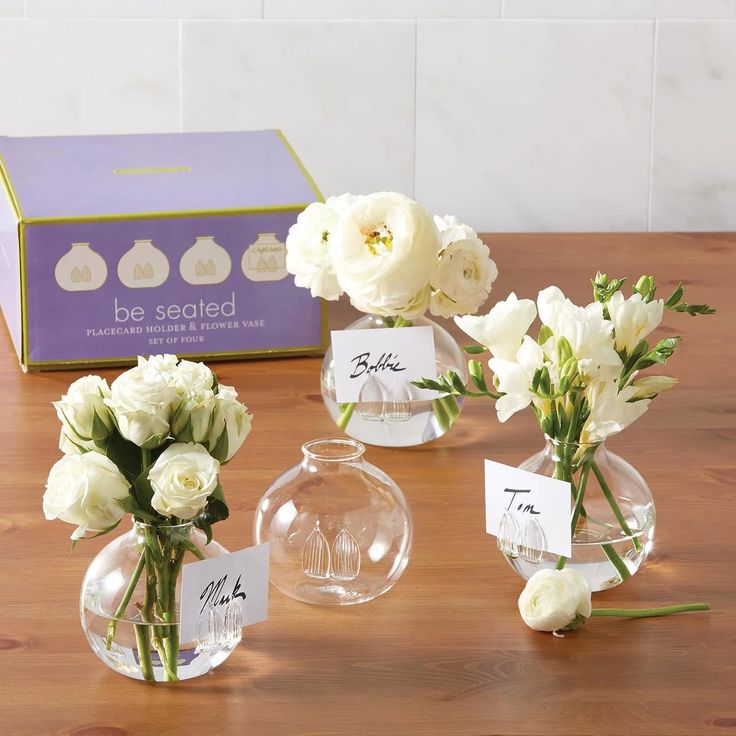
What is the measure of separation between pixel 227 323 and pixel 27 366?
24 centimetres

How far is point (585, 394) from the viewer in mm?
857

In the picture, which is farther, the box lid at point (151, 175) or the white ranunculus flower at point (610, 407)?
the box lid at point (151, 175)

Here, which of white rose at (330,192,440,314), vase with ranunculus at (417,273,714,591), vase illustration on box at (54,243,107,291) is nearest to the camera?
vase with ranunculus at (417,273,714,591)

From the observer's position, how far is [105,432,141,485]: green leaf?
2.46 ft

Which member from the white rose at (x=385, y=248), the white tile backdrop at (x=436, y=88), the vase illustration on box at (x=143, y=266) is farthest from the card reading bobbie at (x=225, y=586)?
the white tile backdrop at (x=436, y=88)

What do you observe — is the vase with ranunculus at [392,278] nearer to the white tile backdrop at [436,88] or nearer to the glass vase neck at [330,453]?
the glass vase neck at [330,453]

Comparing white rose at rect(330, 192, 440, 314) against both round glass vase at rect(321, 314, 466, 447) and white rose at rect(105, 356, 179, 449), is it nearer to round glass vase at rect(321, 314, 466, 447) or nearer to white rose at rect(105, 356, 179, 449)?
round glass vase at rect(321, 314, 466, 447)

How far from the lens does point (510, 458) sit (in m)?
1.21

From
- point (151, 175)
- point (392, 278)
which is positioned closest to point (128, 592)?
point (392, 278)

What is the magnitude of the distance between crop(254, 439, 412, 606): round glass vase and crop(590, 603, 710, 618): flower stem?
0.50 ft

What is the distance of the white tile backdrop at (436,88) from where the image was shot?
Result: 2.10 metres

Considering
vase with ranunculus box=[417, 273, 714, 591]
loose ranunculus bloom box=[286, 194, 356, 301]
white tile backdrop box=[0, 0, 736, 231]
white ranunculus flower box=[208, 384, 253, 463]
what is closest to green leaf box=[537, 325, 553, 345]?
vase with ranunculus box=[417, 273, 714, 591]

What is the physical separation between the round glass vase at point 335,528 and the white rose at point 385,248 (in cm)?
22

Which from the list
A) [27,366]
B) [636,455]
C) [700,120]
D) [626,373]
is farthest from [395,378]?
[700,120]
